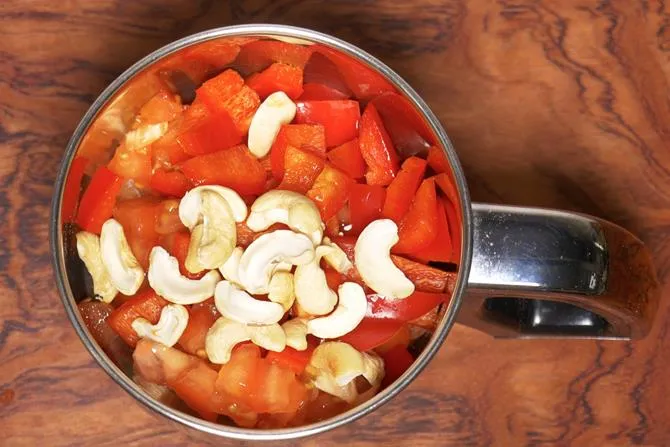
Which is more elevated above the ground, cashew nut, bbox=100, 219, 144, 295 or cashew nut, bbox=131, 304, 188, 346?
cashew nut, bbox=100, 219, 144, 295

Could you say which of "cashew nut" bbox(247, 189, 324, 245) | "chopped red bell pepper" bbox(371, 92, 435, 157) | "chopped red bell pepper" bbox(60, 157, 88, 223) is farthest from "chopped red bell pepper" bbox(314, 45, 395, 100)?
"chopped red bell pepper" bbox(60, 157, 88, 223)

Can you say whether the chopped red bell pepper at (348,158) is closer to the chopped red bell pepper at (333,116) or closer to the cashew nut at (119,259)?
the chopped red bell pepper at (333,116)

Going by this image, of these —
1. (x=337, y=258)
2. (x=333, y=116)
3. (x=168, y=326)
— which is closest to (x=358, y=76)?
(x=333, y=116)

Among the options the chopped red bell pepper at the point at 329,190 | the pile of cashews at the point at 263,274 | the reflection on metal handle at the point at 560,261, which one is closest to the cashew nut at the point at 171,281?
the pile of cashews at the point at 263,274

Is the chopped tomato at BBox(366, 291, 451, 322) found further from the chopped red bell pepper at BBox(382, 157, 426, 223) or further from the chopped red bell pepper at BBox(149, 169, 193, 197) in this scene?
the chopped red bell pepper at BBox(149, 169, 193, 197)

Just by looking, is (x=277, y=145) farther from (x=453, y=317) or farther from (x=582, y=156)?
(x=582, y=156)
